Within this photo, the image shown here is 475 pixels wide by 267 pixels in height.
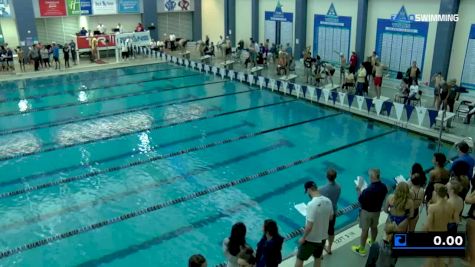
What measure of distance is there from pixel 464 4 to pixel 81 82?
12787mm

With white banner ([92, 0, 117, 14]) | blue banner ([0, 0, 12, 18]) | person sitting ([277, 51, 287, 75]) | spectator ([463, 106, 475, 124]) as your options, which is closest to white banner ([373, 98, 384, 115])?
spectator ([463, 106, 475, 124])

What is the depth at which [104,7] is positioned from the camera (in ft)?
66.2

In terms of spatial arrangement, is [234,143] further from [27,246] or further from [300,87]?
[27,246]

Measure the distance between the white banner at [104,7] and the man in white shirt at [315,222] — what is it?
729 inches

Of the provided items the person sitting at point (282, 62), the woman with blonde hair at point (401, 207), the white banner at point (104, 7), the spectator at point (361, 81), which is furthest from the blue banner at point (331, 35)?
the woman with blonde hair at point (401, 207)

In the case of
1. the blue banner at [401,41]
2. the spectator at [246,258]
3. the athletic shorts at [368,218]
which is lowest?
the athletic shorts at [368,218]

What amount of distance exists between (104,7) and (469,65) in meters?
15.8

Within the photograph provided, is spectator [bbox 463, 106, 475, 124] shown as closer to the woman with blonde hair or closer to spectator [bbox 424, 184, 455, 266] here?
the woman with blonde hair

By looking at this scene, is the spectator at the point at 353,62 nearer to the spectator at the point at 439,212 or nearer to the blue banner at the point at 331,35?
the blue banner at the point at 331,35

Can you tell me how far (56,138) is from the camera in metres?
9.91

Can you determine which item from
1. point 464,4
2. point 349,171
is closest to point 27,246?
point 349,171

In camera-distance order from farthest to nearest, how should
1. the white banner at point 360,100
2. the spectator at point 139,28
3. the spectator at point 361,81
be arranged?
the spectator at point 139,28
the spectator at point 361,81
the white banner at point 360,100

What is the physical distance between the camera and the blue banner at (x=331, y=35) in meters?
15.8

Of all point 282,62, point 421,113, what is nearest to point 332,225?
point 421,113
